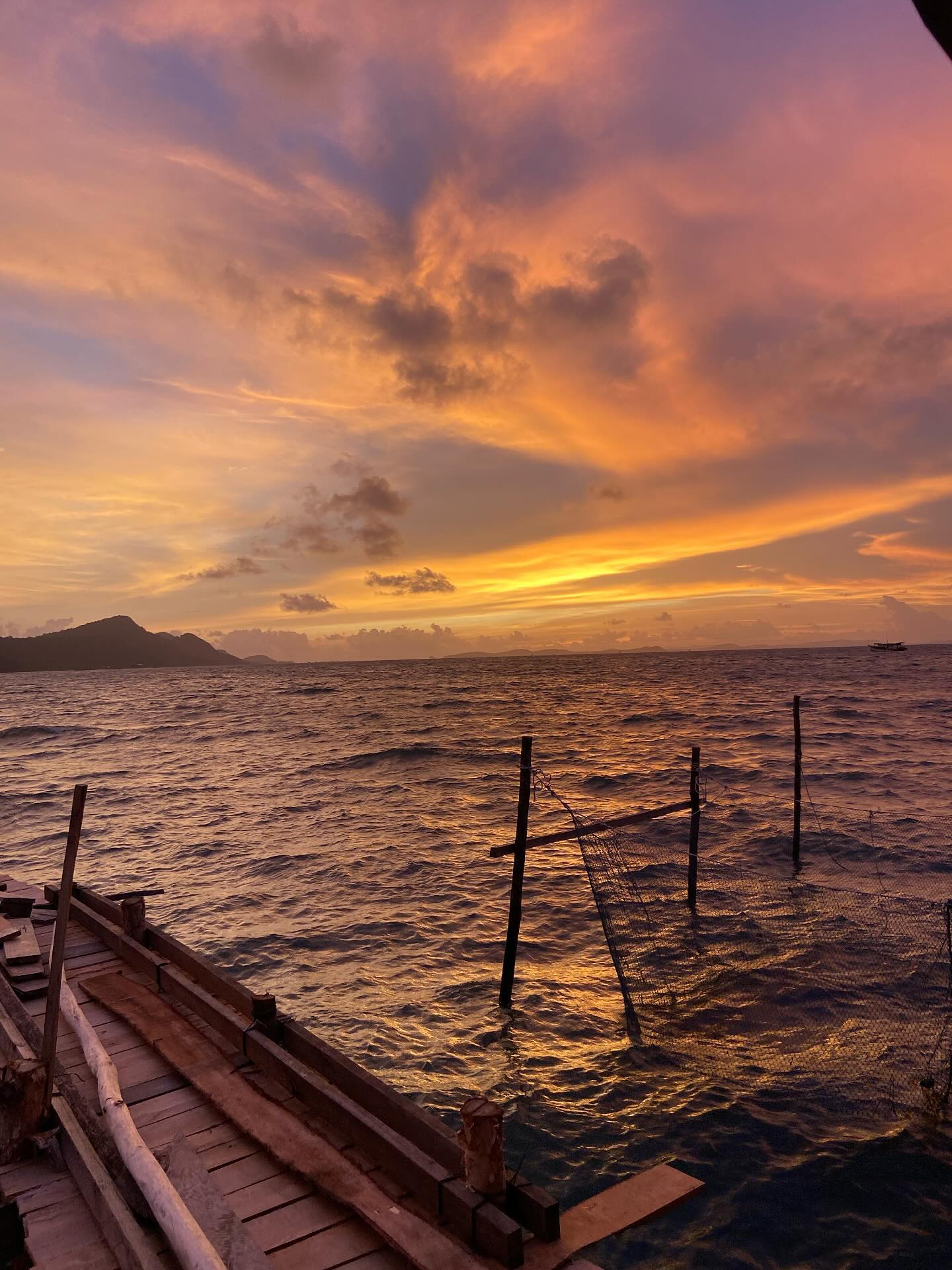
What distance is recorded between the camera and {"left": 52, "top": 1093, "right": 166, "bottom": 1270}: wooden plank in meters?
4.48

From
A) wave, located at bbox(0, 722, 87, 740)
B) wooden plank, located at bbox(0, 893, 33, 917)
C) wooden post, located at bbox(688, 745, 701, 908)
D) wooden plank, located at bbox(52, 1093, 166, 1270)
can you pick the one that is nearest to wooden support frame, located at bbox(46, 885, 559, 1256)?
wooden plank, located at bbox(52, 1093, 166, 1270)

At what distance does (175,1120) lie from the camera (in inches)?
242

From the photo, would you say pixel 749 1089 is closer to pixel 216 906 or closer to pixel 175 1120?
pixel 175 1120

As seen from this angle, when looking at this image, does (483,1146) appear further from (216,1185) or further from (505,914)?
(505,914)

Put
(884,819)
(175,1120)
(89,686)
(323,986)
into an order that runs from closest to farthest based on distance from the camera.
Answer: (175,1120)
(323,986)
(884,819)
(89,686)

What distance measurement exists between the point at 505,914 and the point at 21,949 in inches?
389

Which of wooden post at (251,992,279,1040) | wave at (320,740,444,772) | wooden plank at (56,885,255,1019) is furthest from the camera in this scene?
wave at (320,740,444,772)

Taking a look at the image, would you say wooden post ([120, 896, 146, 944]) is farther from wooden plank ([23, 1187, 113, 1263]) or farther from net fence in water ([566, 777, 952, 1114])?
net fence in water ([566, 777, 952, 1114])

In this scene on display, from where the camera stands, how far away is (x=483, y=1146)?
464 cm

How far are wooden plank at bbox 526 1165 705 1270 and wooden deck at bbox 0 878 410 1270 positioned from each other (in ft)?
3.12

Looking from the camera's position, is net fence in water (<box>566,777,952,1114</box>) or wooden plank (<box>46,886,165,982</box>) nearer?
wooden plank (<box>46,886,165,982</box>)

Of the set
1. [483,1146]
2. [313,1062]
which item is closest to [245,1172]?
[313,1062]

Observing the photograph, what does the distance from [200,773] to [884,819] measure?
109 ft

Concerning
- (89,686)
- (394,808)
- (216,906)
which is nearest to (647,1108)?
(216,906)
